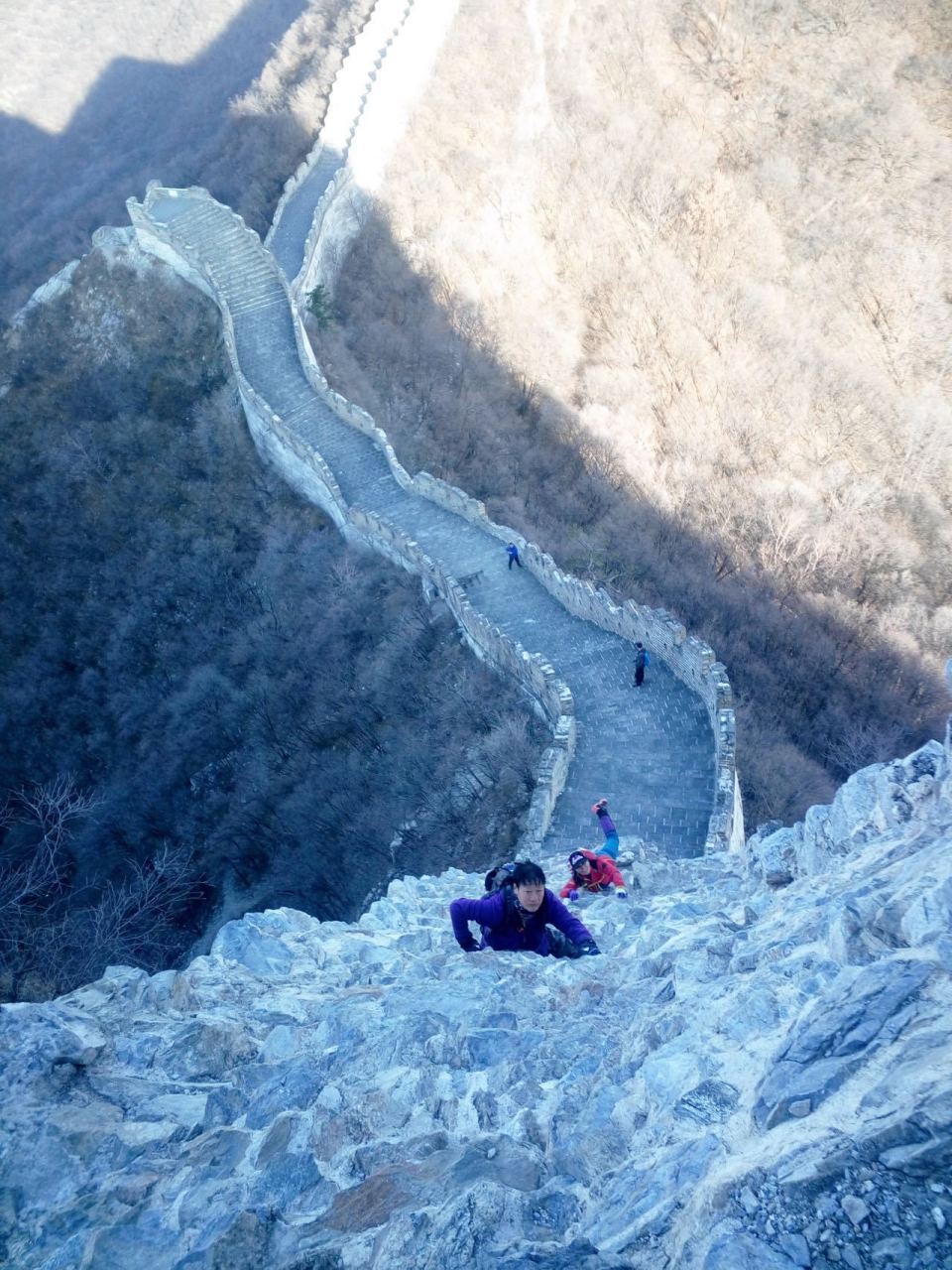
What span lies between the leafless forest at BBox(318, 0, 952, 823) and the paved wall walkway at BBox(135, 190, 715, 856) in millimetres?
1514

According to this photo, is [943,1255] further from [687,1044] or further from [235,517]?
[235,517]

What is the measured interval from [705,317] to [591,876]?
2213cm

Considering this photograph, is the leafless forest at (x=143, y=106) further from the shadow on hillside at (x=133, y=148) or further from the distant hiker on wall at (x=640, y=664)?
the distant hiker on wall at (x=640, y=664)

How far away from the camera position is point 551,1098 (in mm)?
4285

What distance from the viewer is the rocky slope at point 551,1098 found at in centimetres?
298

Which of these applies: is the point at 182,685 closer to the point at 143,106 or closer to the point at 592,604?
the point at 592,604

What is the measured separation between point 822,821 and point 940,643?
16546mm

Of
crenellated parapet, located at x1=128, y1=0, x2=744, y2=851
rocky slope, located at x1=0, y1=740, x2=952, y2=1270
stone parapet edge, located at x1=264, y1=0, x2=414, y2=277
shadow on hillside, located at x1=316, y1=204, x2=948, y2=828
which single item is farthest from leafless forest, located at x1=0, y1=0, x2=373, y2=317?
rocky slope, located at x1=0, y1=740, x2=952, y2=1270

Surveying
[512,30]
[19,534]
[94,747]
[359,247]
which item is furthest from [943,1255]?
[512,30]

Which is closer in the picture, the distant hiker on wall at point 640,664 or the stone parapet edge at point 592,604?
the stone parapet edge at point 592,604

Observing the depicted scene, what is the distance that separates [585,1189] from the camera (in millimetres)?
3674

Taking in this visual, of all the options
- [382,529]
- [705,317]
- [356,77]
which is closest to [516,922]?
[382,529]

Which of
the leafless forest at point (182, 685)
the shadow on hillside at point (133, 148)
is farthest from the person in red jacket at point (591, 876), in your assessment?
the shadow on hillside at point (133, 148)

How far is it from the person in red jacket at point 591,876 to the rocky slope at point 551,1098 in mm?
1985
